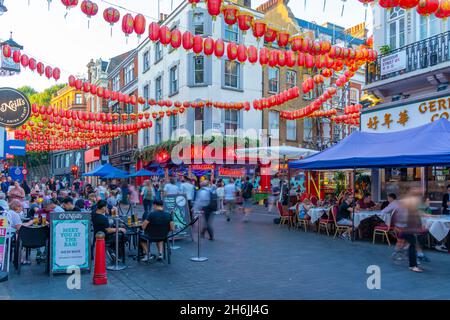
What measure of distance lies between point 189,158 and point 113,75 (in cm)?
2094

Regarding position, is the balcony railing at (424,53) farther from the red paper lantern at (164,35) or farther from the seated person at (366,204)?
the red paper lantern at (164,35)

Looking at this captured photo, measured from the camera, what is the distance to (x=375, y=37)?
17.3 m

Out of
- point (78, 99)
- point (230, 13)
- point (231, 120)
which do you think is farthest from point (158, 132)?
point (78, 99)

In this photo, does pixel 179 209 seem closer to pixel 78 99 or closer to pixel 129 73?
pixel 129 73

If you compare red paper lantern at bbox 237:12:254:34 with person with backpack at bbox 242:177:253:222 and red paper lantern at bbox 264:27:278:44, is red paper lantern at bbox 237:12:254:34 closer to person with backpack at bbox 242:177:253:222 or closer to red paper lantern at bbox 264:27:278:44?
red paper lantern at bbox 264:27:278:44

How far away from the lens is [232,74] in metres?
27.9

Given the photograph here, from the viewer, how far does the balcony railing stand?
13.7 m

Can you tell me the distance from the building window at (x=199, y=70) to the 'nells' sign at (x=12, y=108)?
676 inches

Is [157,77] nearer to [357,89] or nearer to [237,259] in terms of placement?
[357,89]

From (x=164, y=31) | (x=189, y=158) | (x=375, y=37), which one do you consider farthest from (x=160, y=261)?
(x=189, y=158)

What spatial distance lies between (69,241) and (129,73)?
32.6 m

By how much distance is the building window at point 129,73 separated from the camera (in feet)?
123

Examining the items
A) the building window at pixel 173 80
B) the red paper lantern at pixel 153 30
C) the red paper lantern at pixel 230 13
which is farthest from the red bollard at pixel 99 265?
the building window at pixel 173 80

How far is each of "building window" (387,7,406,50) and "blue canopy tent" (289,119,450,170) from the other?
4.78m
